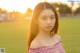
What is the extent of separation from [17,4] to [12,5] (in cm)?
4

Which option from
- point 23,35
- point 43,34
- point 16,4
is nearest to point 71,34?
point 23,35

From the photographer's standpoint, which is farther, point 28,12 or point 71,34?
point 71,34

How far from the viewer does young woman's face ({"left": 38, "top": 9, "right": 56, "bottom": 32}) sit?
1.61m


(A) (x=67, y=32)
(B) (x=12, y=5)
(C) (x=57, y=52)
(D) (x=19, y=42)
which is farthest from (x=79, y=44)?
(C) (x=57, y=52)

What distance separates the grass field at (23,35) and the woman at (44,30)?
0.66 m

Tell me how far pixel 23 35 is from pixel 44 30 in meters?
0.82

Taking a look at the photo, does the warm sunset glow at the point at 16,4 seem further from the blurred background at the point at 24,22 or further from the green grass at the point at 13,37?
the green grass at the point at 13,37

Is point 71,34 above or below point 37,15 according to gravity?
below

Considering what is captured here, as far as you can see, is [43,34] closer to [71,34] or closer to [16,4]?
[16,4]

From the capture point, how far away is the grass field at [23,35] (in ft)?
7.86

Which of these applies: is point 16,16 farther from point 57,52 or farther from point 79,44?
point 57,52

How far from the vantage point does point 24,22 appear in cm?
234

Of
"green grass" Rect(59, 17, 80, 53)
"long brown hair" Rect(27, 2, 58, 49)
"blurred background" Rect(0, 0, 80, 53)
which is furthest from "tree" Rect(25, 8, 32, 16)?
"long brown hair" Rect(27, 2, 58, 49)

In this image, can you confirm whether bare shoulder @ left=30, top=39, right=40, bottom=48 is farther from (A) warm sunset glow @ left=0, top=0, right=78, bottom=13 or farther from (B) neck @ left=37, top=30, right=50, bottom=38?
(A) warm sunset glow @ left=0, top=0, right=78, bottom=13
